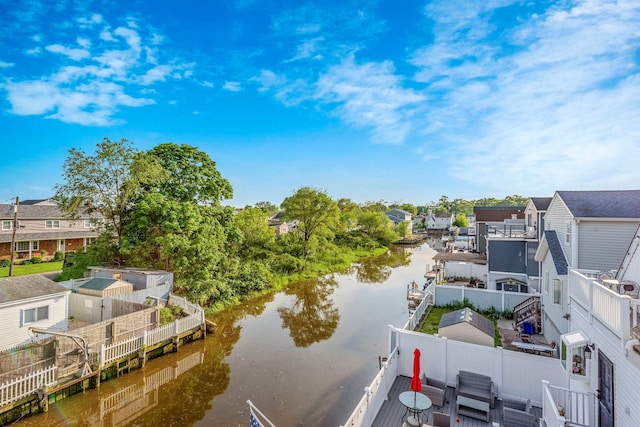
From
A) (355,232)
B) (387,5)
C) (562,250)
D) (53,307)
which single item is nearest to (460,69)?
(387,5)

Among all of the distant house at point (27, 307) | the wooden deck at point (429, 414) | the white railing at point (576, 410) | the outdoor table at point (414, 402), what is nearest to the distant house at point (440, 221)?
the wooden deck at point (429, 414)

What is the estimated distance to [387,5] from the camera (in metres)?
13.7

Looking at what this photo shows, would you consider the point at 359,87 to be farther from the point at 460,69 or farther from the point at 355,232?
the point at 355,232

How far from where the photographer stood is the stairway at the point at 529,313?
45.0 ft

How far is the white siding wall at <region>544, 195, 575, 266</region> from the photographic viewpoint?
36.5ft

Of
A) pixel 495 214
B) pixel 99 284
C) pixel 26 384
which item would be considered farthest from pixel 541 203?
pixel 99 284

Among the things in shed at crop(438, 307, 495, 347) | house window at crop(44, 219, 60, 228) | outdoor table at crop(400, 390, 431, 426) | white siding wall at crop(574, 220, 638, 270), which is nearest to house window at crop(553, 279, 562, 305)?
white siding wall at crop(574, 220, 638, 270)

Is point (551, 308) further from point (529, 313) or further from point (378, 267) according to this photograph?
point (378, 267)

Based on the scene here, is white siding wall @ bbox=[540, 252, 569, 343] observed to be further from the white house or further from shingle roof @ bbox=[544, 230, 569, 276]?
shingle roof @ bbox=[544, 230, 569, 276]

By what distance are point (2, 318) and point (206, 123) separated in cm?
1737

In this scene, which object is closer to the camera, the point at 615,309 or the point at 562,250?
the point at 615,309

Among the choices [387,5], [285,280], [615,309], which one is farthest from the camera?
[285,280]

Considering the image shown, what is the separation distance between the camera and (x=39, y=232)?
29484 millimetres

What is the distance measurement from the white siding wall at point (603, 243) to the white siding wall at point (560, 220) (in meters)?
0.41
